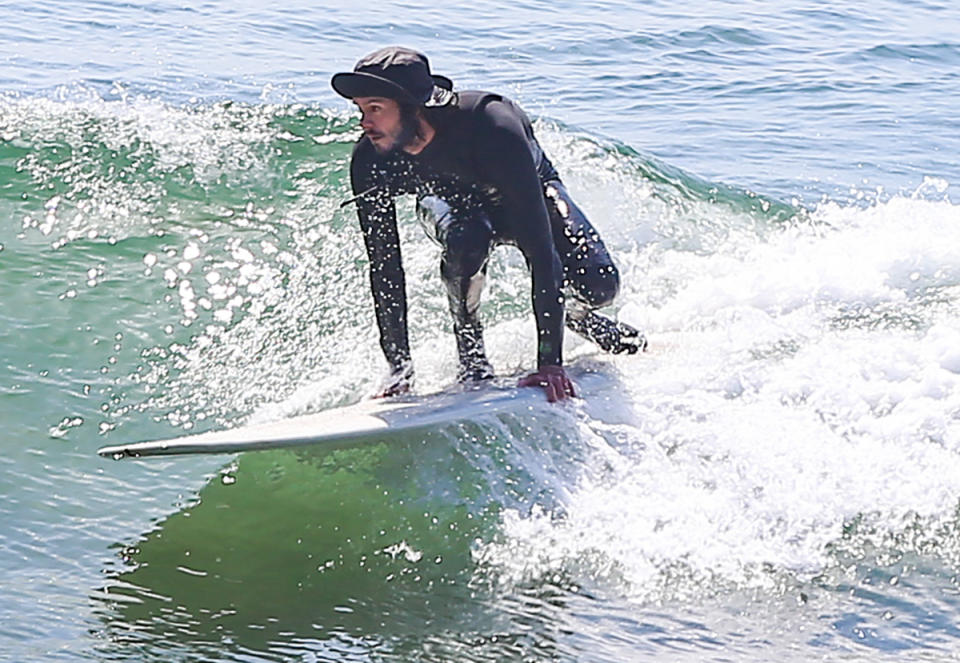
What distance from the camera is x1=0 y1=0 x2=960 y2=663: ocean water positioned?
4570 millimetres

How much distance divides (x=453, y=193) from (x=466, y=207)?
0.07m

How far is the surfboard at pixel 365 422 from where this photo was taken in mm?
4836

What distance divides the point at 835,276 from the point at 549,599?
400 centimetres

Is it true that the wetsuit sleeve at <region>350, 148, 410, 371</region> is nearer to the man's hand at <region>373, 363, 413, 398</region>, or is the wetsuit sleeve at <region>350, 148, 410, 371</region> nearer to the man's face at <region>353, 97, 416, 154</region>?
the man's hand at <region>373, 363, 413, 398</region>

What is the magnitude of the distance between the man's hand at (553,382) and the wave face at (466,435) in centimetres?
11

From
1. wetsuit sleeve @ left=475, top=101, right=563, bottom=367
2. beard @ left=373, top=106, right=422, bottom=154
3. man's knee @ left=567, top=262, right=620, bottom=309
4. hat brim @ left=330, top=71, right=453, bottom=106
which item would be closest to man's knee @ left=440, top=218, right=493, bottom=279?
wetsuit sleeve @ left=475, top=101, right=563, bottom=367

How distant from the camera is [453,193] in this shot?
17.8ft

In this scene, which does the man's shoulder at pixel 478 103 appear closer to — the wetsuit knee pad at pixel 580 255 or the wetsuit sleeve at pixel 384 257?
the wetsuit sleeve at pixel 384 257

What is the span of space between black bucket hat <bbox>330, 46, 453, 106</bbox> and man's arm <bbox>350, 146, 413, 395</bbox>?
0.48 meters

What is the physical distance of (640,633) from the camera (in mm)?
4438

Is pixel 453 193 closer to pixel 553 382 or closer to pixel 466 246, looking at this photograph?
pixel 466 246

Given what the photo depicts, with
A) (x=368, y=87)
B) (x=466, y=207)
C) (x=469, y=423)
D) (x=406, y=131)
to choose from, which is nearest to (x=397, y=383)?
(x=469, y=423)

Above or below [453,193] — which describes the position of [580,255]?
below

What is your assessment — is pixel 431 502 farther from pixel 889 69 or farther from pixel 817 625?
pixel 889 69
